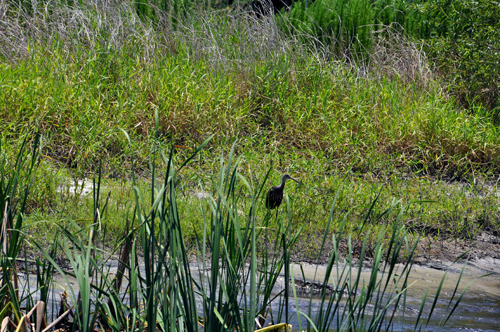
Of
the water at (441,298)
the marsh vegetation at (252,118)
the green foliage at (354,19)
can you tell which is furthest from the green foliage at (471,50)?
the water at (441,298)

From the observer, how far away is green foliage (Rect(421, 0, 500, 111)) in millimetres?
7555

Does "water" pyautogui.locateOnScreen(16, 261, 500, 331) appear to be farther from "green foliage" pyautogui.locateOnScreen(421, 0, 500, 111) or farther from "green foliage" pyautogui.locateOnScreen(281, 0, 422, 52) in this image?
"green foliage" pyautogui.locateOnScreen(281, 0, 422, 52)

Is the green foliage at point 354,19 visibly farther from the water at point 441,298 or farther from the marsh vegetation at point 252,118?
the water at point 441,298

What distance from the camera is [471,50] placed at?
768 cm

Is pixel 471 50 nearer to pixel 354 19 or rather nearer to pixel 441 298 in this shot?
pixel 354 19

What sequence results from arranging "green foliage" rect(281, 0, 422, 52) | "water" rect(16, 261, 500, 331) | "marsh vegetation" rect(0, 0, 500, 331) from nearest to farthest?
"water" rect(16, 261, 500, 331)
"marsh vegetation" rect(0, 0, 500, 331)
"green foliage" rect(281, 0, 422, 52)

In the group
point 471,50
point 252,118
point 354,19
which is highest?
point 354,19

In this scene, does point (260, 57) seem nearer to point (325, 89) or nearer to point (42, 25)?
point (325, 89)

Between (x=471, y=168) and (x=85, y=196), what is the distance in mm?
4261

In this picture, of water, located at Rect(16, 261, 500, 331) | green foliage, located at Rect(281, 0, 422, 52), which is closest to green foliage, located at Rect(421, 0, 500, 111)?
green foliage, located at Rect(281, 0, 422, 52)

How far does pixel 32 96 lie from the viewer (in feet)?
18.4

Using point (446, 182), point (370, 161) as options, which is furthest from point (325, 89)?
point (446, 182)

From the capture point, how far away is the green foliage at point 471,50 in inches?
297

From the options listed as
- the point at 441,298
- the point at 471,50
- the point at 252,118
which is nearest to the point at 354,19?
the point at 471,50
